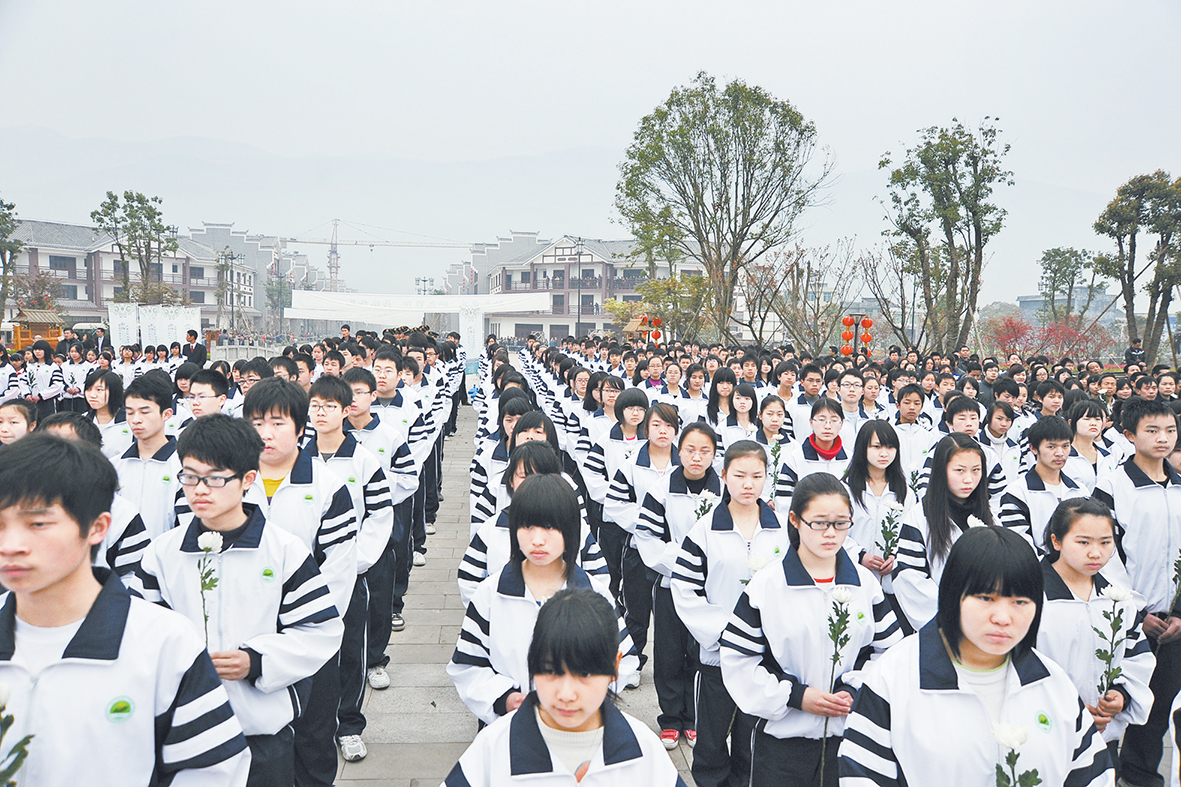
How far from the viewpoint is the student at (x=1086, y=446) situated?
5648mm

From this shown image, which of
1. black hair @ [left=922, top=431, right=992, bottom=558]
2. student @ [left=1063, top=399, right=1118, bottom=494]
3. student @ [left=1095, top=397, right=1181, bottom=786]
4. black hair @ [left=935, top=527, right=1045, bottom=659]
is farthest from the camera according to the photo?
student @ [left=1063, top=399, right=1118, bottom=494]

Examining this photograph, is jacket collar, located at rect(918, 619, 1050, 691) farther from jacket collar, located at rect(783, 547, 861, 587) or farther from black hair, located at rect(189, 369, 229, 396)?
black hair, located at rect(189, 369, 229, 396)

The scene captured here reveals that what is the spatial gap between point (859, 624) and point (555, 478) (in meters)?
1.34

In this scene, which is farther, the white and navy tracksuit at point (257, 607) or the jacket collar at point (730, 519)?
the jacket collar at point (730, 519)

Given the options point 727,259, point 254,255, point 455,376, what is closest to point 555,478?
point 455,376

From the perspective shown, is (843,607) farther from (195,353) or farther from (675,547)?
(195,353)

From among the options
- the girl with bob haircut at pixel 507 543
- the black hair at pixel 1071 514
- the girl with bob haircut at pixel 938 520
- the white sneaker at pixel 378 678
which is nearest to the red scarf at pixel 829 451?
the girl with bob haircut at pixel 938 520

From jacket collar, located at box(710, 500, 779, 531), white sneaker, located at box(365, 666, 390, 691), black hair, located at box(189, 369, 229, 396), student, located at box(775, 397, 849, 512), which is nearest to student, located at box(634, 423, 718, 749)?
jacket collar, located at box(710, 500, 779, 531)

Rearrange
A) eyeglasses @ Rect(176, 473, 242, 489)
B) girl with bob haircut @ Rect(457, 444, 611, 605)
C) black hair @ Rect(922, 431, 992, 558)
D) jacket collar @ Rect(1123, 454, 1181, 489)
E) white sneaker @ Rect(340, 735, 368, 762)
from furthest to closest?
jacket collar @ Rect(1123, 454, 1181, 489) < white sneaker @ Rect(340, 735, 368, 762) < black hair @ Rect(922, 431, 992, 558) < girl with bob haircut @ Rect(457, 444, 611, 605) < eyeglasses @ Rect(176, 473, 242, 489)

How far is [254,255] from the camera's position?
10888 centimetres

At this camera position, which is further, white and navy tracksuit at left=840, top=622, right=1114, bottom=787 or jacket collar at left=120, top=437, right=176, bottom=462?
jacket collar at left=120, top=437, right=176, bottom=462

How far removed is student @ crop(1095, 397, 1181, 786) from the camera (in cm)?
422

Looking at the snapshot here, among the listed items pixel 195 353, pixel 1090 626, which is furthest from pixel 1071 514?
pixel 195 353

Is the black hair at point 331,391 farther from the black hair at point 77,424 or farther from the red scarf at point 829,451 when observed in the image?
the red scarf at point 829,451
